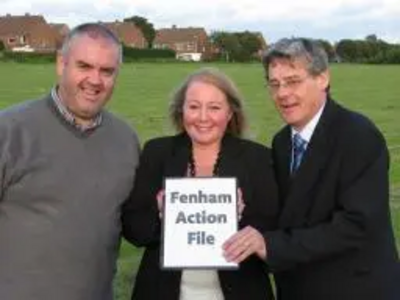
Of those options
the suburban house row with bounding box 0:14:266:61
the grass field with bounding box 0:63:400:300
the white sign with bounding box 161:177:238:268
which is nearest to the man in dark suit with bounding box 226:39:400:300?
the white sign with bounding box 161:177:238:268

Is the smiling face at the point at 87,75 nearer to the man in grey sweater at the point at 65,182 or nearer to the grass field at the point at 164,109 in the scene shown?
the man in grey sweater at the point at 65,182

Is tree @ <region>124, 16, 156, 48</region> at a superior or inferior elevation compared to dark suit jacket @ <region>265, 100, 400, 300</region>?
inferior

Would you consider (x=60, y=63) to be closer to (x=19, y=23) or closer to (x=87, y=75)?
(x=87, y=75)

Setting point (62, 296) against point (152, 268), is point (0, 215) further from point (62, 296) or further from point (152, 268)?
point (152, 268)

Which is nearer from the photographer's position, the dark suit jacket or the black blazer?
the dark suit jacket

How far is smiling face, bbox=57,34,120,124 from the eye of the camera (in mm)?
4328

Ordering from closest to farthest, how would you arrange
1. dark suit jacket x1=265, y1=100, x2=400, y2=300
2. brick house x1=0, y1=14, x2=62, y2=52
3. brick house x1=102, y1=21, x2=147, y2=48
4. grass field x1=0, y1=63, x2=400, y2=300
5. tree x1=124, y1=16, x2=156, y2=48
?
1. dark suit jacket x1=265, y1=100, x2=400, y2=300
2. grass field x1=0, y1=63, x2=400, y2=300
3. brick house x1=0, y1=14, x2=62, y2=52
4. brick house x1=102, y1=21, x2=147, y2=48
5. tree x1=124, y1=16, x2=156, y2=48

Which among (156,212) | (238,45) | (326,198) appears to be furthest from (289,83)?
(238,45)

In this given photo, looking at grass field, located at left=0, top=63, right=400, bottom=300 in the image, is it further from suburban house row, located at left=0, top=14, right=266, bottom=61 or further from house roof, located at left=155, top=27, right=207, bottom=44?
house roof, located at left=155, top=27, right=207, bottom=44

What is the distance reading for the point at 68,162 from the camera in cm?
430

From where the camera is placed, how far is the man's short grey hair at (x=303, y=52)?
414 centimetres

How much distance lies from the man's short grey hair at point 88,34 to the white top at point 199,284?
1.25m

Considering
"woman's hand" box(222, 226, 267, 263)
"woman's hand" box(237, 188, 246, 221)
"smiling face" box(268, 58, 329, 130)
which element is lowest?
"woman's hand" box(222, 226, 267, 263)

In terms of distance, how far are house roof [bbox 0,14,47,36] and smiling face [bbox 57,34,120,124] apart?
12324 cm
